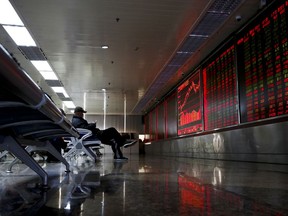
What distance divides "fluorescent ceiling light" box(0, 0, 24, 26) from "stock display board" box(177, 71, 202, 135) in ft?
16.8

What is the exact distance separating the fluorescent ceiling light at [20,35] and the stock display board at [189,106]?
186 inches

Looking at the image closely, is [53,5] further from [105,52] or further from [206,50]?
[206,50]

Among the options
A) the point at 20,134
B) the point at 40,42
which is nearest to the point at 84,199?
the point at 20,134

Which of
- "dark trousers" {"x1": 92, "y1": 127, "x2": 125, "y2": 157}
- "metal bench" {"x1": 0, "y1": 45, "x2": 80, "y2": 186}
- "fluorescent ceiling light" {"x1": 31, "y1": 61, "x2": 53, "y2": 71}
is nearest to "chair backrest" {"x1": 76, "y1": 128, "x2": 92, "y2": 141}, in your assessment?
"dark trousers" {"x1": 92, "y1": 127, "x2": 125, "y2": 157}

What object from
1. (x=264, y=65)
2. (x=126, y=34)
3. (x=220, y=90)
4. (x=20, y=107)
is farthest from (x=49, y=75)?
(x=20, y=107)

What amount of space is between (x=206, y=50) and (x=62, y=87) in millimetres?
6634

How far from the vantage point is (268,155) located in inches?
191

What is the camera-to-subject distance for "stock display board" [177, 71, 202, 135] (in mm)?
8758

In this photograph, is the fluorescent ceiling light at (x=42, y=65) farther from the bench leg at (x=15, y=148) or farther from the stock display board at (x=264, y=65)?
the bench leg at (x=15, y=148)

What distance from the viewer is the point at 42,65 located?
889 cm

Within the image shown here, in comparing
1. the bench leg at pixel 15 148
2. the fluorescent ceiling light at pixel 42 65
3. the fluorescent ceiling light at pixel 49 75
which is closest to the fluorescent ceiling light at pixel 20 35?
the fluorescent ceiling light at pixel 42 65

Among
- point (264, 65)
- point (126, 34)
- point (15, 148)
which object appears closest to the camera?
point (15, 148)

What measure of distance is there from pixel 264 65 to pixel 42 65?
253 inches

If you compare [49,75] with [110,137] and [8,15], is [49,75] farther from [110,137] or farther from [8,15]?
[8,15]
